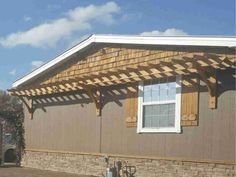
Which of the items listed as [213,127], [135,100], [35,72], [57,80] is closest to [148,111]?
[135,100]

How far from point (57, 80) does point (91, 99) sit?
99.7 inches

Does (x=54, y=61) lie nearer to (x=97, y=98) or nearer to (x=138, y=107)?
(x=97, y=98)

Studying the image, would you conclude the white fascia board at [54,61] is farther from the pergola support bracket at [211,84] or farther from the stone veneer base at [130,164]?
the pergola support bracket at [211,84]

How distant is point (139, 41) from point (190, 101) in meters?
2.79

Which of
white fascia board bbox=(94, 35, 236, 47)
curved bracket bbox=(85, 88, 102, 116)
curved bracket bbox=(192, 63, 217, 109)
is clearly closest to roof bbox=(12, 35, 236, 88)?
white fascia board bbox=(94, 35, 236, 47)

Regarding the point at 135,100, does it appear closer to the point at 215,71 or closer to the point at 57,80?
the point at 215,71

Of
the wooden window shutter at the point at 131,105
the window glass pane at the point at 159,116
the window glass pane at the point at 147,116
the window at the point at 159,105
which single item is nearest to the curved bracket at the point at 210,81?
the window at the point at 159,105

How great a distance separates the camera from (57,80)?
1948cm

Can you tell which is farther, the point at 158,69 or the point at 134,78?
the point at 134,78

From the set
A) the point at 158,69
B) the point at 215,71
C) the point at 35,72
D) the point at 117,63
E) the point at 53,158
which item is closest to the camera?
the point at 215,71

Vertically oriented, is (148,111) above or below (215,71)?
below

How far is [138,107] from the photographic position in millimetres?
15305

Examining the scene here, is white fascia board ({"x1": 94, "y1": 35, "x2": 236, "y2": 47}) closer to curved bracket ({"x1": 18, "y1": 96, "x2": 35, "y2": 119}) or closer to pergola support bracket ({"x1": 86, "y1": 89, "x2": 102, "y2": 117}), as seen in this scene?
pergola support bracket ({"x1": 86, "y1": 89, "x2": 102, "y2": 117})

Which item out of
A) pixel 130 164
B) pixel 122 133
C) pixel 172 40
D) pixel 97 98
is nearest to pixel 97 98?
pixel 97 98
